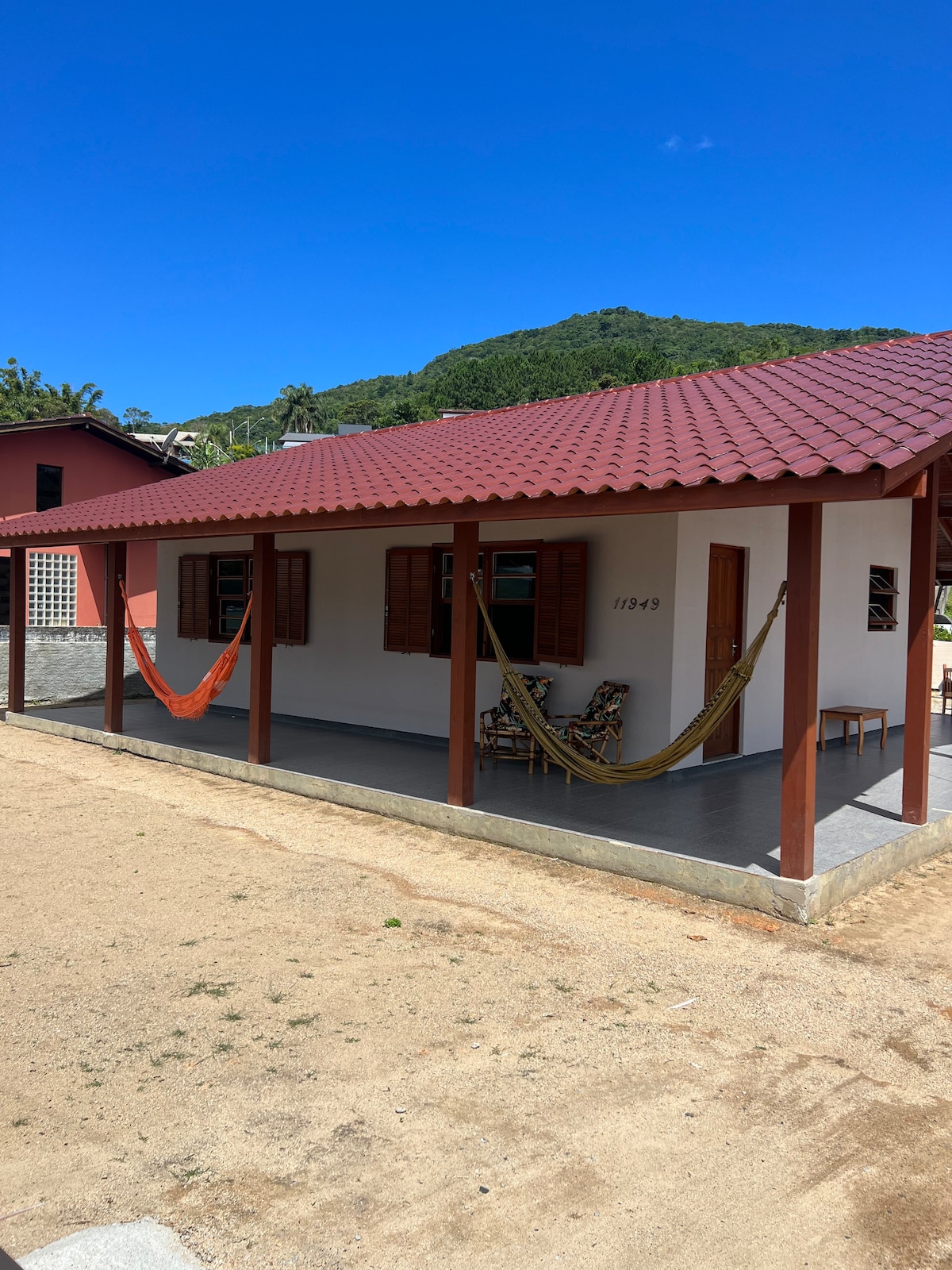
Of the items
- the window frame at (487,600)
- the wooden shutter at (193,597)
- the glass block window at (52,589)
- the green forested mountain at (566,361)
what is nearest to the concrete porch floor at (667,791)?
the window frame at (487,600)

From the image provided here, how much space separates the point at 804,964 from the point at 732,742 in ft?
13.5

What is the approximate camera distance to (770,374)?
8266 mm

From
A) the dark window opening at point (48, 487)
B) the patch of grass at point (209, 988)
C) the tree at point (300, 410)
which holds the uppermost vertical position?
the tree at point (300, 410)

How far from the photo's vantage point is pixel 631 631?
7566mm

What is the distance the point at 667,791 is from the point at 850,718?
2795 millimetres

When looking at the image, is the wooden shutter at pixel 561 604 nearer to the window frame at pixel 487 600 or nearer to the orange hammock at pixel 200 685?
the window frame at pixel 487 600

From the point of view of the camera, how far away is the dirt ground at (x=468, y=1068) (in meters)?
2.39

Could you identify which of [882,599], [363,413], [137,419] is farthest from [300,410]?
[882,599]

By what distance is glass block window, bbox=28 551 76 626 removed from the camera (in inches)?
707

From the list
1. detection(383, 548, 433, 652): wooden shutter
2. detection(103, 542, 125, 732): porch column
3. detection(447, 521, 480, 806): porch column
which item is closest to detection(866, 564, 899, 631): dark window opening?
detection(383, 548, 433, 652): wooden shutter

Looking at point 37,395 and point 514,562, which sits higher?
point 37,395

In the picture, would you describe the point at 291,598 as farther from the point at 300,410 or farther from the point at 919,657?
the point at 300,410

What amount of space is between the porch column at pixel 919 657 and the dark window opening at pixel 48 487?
16769 mm

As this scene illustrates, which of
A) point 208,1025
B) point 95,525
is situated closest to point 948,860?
point 208,1025
